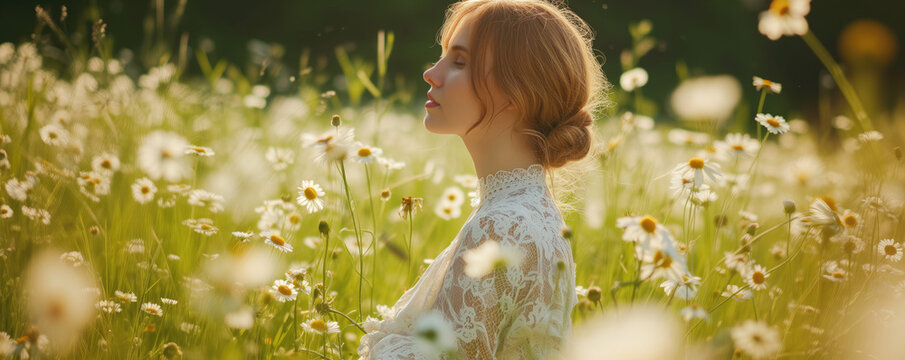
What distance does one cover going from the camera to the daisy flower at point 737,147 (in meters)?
1.69

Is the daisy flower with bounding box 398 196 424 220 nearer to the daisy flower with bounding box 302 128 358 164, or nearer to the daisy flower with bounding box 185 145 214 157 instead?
the daisy flower with bounding box 302 128 358 164

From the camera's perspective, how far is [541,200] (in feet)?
4.30

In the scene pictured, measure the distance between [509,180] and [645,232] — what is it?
1.45 feet

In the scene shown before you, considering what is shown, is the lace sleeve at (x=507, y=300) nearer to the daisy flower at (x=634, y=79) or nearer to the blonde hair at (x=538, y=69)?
the blonde hair at (x=538, y=69)

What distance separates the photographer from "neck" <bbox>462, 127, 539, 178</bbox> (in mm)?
1362

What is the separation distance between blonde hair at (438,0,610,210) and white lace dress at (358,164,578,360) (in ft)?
0.69

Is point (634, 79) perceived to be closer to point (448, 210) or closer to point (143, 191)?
point (448, 210)

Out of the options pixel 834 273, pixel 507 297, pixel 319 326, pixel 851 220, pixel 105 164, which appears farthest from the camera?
pixel 105 164

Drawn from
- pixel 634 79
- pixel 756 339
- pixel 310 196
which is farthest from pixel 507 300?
pixel 634 79

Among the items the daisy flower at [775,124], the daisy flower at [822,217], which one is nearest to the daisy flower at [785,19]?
the daisy flower at [775,124]

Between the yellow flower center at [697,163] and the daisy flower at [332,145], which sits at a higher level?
the yellow flower center at [697,163]

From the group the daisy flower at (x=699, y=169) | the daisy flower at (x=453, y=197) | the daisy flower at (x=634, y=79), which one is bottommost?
the daisy flower at (x=453, y=197)

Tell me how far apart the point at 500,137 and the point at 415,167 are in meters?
1.90

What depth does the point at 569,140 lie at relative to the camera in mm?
1397
